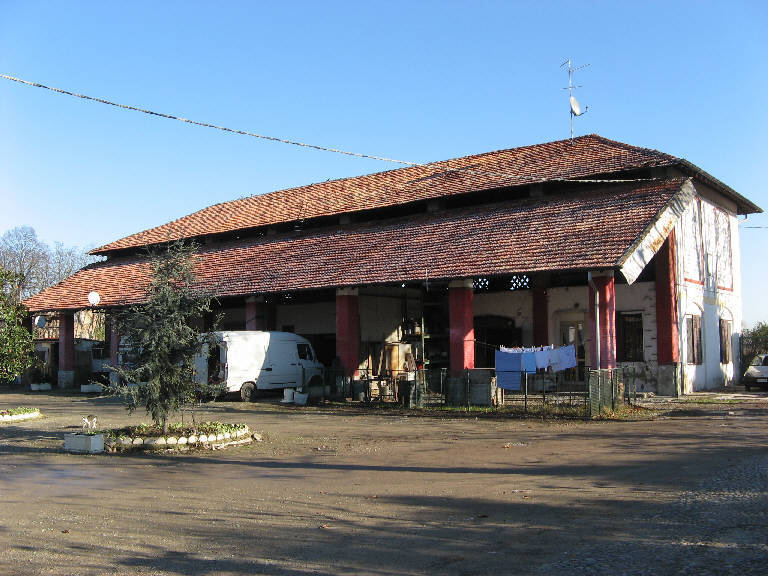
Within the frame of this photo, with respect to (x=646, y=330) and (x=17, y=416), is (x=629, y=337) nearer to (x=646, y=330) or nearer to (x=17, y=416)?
(x=646, y=330)

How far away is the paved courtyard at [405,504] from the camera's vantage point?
20.2ft

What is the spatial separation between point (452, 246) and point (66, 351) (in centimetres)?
1980

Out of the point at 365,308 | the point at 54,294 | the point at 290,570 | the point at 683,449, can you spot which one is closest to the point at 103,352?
the point at 54,294

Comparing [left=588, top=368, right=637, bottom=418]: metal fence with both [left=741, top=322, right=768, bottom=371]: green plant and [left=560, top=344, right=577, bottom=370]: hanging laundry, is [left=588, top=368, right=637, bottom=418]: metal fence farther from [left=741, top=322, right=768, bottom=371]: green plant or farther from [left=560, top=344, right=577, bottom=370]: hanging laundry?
[left=741, top=322, right=768, bottom=371]: green plant

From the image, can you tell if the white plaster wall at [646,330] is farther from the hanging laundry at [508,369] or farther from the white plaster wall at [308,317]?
the white plaster wall at [308,317]

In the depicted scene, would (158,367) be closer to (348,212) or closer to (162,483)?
(162,483)

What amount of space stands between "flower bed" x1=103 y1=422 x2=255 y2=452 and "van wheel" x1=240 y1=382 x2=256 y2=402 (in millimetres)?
9283

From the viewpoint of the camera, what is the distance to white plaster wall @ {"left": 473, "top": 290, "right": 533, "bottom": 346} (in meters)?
25.8

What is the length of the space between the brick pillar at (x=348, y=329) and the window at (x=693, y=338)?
10.7m

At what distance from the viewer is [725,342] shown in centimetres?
2666

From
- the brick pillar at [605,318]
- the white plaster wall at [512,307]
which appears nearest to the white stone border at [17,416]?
the brick pillar at [605,318]

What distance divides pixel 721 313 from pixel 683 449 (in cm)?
1633

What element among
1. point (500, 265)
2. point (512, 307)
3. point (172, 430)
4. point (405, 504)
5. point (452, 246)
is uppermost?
point (452, 246)

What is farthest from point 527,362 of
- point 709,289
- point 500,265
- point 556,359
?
point 709,289
